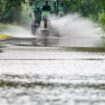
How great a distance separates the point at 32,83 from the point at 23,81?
1.75 feet

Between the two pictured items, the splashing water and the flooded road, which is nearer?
the flooded road

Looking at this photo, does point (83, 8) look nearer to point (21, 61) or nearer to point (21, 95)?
point (21, 61)

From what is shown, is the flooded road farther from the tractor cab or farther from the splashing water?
the splashing water

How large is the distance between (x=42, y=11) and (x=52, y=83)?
3976 centimetres

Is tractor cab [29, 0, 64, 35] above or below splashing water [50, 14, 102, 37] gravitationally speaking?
above

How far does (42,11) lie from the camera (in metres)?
54.3

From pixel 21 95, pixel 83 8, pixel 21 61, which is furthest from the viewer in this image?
pixel 83 8

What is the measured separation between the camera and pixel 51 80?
1548 centimetres

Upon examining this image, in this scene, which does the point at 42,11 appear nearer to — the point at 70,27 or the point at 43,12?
the point at 43,12

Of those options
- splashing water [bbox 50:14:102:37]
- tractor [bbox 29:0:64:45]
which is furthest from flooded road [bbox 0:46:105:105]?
splashing water [bbox 50:14:102:37]

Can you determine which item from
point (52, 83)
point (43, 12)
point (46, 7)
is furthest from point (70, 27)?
point (52, 83)

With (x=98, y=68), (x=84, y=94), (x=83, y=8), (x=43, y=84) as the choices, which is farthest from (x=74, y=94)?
(x=83, y=8)

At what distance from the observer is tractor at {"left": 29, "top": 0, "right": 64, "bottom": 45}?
176ft

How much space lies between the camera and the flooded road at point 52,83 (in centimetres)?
1156
